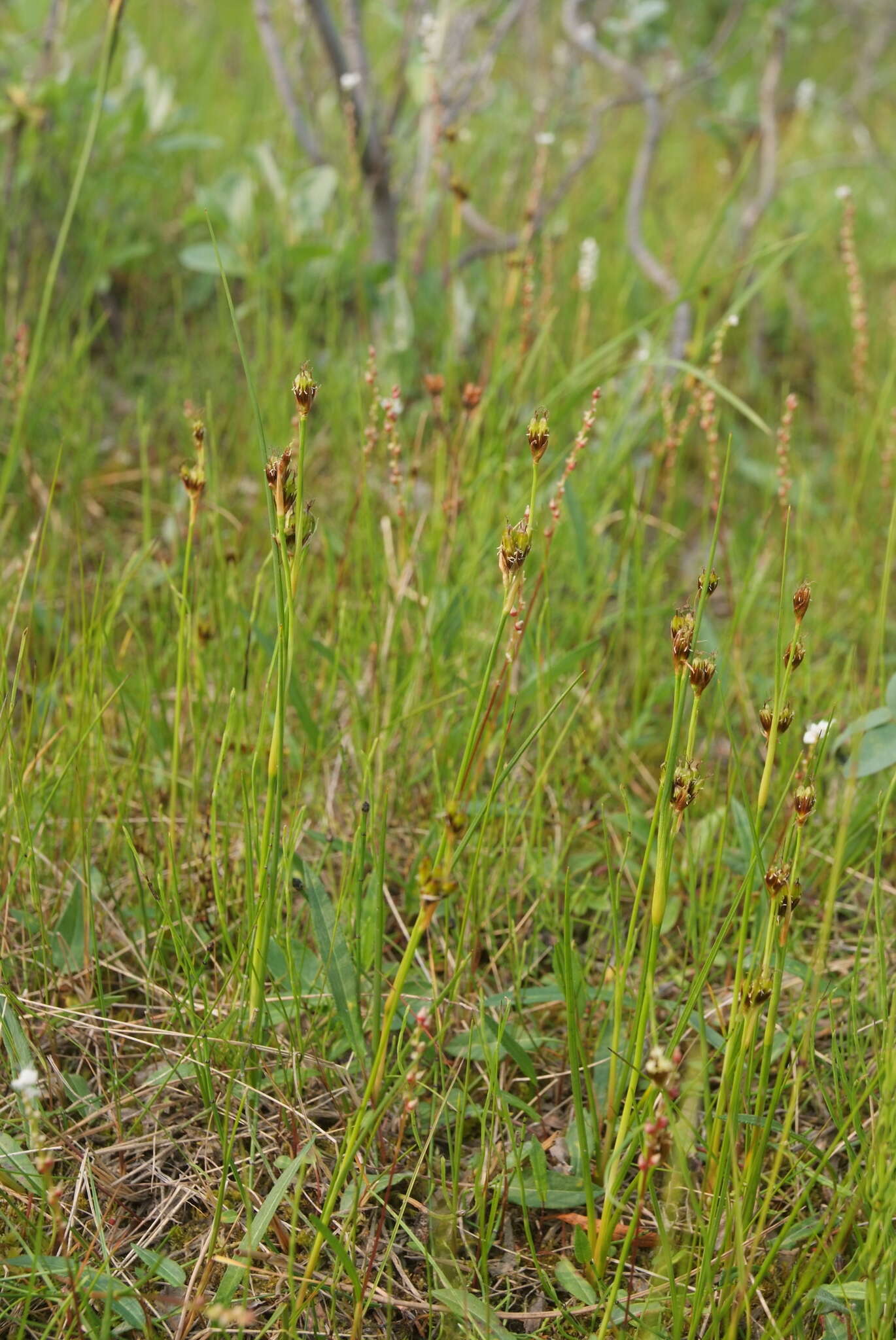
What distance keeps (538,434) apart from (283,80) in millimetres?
2324

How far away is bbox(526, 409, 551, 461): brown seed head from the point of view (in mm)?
884

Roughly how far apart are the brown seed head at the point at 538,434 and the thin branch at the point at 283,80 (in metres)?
2.25

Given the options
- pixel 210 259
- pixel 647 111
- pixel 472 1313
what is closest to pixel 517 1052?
pixel 472 1313

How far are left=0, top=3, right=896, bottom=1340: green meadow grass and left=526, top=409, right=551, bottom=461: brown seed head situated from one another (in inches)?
2.7

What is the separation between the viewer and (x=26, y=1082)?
79 cm

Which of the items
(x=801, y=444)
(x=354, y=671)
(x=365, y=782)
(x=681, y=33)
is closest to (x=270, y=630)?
(x=354, y=671)

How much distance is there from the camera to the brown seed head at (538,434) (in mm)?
884

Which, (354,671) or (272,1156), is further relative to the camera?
(354,671)

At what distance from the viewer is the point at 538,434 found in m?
0.88

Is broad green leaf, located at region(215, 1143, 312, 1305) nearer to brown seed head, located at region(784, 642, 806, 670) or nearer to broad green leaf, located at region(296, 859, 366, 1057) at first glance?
broad green leaf, located at region(296, 859, 366, 1057)

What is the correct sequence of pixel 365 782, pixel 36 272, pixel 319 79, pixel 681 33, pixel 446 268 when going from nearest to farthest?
pixel 365 782 < pixel 446 268 < pixel 36 272 < pixel 319 79 < pixel 681 33

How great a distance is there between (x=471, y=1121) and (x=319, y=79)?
12.3 feet

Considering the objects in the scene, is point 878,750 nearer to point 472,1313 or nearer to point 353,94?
point 472,1313

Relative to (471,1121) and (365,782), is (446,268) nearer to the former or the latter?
(365,782)
